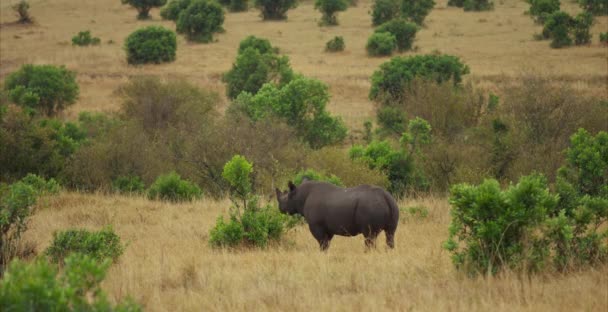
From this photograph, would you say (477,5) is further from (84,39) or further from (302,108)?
(302,108)

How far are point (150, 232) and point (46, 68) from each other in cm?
3131

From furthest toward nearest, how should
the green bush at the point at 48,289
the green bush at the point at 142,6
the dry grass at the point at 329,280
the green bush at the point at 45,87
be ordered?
the green bush at the point at 142,6, the green bush at the point at 45,87, the dry grass at the point at 329,280, the green bush at the point at 48,289

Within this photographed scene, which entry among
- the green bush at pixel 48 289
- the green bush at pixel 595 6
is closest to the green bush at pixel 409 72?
the green bush at pixel 595 6

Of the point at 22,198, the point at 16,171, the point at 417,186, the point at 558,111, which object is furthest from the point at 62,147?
the point at 558,111

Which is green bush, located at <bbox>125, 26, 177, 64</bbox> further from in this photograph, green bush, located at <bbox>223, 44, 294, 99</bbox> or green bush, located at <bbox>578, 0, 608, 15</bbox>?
green bush, located at <bbox>578, 0, 608, 15</bbox>

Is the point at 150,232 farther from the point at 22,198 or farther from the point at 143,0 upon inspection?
the point at 143,0

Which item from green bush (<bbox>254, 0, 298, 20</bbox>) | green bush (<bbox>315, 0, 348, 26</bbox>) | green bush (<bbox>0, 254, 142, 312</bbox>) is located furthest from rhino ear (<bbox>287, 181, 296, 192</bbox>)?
green bush (<bbox>254, 0, 298, 20</bbox>)

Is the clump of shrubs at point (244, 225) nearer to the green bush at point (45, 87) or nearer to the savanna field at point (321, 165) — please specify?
the savanna field at point (321, 165)

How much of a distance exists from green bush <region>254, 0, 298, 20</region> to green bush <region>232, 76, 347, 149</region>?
41391 millimetres

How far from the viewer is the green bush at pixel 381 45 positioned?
165 ft

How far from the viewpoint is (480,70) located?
42500 mm

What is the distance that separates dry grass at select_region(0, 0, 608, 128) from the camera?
4100cm

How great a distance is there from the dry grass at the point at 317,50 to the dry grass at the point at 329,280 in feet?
78.5

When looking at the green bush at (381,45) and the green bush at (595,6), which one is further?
the green bush at (595,6)
